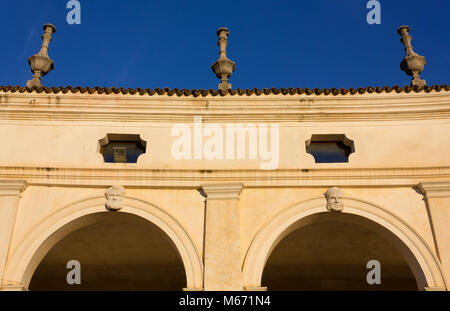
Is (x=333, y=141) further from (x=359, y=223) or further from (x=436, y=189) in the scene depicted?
(x=436, y=189)

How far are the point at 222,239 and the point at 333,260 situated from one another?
3.88 meters

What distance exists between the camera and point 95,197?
977 cm

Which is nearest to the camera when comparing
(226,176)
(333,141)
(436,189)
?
(436,189)

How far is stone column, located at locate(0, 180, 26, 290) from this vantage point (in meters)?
9.10

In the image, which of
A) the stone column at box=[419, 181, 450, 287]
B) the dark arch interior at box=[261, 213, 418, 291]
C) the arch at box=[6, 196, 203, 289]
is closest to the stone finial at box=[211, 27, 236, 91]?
the arch at box=[6, 196, 203, 289]

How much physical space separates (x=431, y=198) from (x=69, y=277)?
840 centimetres

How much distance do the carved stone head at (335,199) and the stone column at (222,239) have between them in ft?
5.30

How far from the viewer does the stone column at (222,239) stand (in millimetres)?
8906

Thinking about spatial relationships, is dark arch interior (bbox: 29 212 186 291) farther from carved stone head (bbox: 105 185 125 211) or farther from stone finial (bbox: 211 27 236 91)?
stone finial (bbox: 211 27 236 91)

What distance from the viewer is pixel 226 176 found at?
32.8 feet

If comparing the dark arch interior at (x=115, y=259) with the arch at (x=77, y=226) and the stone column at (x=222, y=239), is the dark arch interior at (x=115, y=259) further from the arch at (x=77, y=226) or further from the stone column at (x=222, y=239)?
the stone column at (x=222, y=239)

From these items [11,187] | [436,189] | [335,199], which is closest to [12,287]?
[11,187]

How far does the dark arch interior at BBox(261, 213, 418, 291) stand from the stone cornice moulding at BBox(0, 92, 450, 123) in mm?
2274

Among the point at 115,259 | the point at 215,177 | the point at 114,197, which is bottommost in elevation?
the point at 115,259
